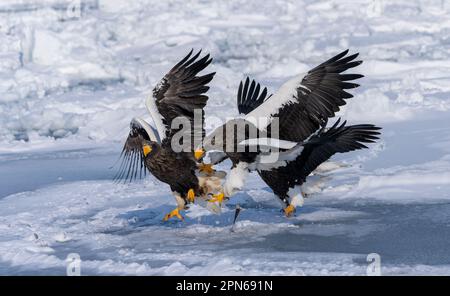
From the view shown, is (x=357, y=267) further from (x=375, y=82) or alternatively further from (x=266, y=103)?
(x=375, y=82)

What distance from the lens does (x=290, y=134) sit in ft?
19.9

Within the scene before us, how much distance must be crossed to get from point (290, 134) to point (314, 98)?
34cm

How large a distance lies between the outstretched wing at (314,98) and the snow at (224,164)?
2.05 ft

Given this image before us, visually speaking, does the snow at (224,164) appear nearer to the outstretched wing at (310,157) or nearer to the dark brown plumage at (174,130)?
the outstretched wing at (310,157)

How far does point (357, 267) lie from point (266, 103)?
161 cm

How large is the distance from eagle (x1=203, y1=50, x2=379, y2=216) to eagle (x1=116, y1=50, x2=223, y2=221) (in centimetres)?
21

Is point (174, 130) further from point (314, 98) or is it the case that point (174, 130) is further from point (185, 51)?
point (185, 51)

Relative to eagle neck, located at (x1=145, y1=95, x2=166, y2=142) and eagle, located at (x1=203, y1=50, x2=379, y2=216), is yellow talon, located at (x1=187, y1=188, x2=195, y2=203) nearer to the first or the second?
eagle, located at (x1=203, y1=50, x2=379, y2=216)

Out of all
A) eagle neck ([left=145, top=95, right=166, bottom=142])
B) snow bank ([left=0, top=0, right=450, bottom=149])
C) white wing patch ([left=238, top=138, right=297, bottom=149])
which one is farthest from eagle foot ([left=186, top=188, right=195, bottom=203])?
snow bank ([left=0, top=0, right=450, bottom=149])

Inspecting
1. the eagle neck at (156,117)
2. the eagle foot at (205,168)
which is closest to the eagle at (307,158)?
the eagle foot at (205,168)

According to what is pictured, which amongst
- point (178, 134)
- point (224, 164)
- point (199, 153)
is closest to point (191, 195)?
point (199, 153)

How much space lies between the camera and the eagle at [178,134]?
6.13m

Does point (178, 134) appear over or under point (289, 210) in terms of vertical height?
over
